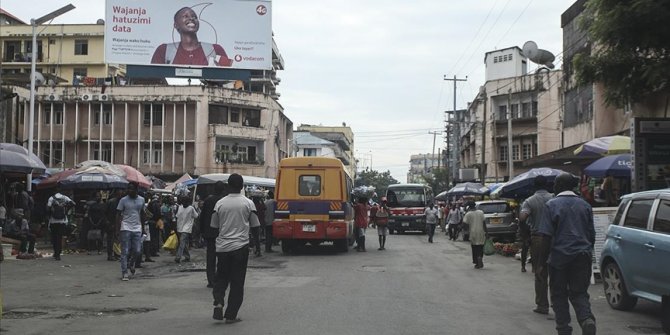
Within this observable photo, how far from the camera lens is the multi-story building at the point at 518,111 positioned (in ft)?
158

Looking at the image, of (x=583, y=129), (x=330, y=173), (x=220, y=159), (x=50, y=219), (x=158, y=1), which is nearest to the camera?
(x=50, y=219)

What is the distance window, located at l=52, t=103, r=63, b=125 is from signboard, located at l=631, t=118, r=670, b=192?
149ft

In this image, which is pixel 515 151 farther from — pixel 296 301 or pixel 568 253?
pixel 568 253

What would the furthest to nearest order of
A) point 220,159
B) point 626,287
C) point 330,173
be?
1. point 220,159
2. point 330,173
3. point 626,287

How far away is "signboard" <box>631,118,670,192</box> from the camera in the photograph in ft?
40.4

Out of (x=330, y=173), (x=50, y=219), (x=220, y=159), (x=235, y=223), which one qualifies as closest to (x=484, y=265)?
(x=330, y=173)

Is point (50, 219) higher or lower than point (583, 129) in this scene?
lower

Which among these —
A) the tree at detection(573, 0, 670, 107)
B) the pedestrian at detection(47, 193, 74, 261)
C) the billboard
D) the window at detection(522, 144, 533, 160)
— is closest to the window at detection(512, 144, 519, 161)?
the window at detection(522, 144, 533, 160)

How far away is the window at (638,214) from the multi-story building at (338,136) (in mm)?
86816

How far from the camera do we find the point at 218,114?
49844 millimetres

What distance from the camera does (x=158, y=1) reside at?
124 ft

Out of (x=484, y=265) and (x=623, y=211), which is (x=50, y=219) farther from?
(x=623, y=211)

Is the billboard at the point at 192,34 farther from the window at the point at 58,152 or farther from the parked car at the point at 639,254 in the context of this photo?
the parked car at the point at 639,254

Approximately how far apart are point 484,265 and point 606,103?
6855 mm
